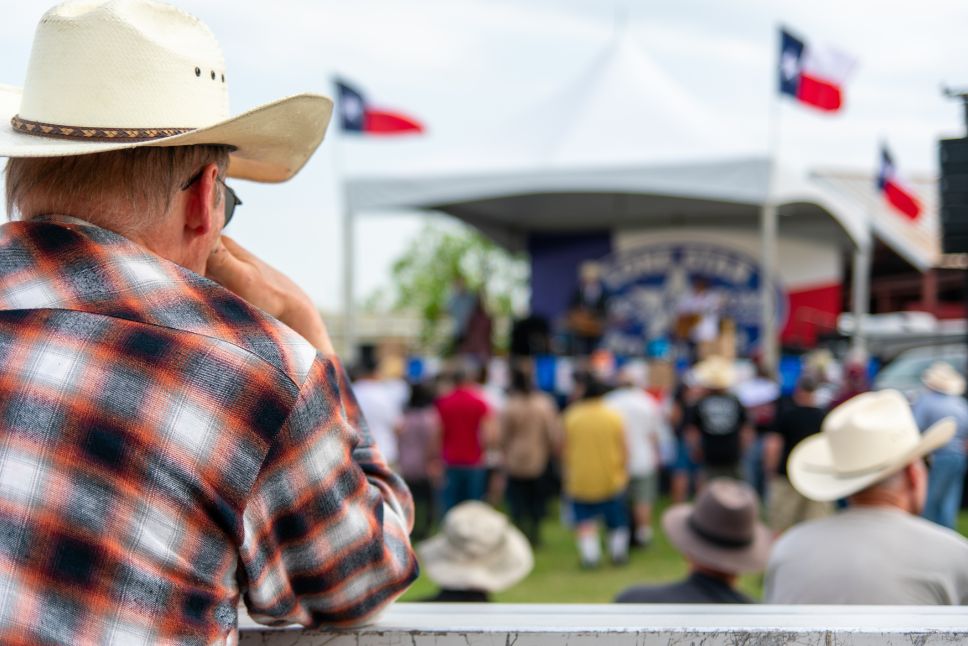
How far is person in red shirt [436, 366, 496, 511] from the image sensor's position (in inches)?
357

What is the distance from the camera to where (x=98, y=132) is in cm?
129

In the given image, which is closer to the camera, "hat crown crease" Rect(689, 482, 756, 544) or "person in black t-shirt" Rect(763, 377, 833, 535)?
"hat crown crease" Rect(689, 482, 756, 544)

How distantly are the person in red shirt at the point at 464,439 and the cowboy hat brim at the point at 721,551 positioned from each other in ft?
16.9

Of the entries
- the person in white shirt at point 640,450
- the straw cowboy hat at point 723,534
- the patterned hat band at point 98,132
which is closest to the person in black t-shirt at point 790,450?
the person in white shirt at point 640,450

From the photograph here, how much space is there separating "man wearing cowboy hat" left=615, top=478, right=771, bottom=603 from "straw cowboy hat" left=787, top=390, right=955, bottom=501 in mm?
383

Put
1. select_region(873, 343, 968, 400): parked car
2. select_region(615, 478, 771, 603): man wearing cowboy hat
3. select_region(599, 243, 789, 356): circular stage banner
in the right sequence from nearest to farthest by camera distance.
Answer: select_region(615, 478, 771, 603): man wearing cowboy hat, select_region(873, 343, 968, 400): parked car, select_region(599, 243, 789, 356): circular stage banner

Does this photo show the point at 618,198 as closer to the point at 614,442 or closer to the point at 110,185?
the point at 614,442

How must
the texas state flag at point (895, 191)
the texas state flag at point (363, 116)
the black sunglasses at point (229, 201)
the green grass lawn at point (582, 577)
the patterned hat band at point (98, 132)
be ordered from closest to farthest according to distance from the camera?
the patterned hat band at point (98, 132) → the black sunglasses at point (229, 201) → the green grass lawn at point (582, 577) → the texas state flag at point (363, 116) → the texas state flag at point (895, 191)

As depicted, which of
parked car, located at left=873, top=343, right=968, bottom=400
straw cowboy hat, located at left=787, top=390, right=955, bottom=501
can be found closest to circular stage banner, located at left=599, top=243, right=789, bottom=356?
parked car, located at left=873, top=343, right=968, bottom=400

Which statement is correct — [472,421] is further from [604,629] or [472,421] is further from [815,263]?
[815,263]

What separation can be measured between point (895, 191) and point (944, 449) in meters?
6.98

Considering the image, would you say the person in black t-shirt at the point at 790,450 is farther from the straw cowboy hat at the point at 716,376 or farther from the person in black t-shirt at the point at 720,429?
the straw cowboy hat at the point at 716,376

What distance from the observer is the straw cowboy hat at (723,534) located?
146 inches

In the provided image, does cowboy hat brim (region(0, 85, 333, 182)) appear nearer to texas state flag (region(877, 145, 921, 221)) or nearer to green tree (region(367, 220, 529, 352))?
texas state flag (region(877, 145, 921, 221))
